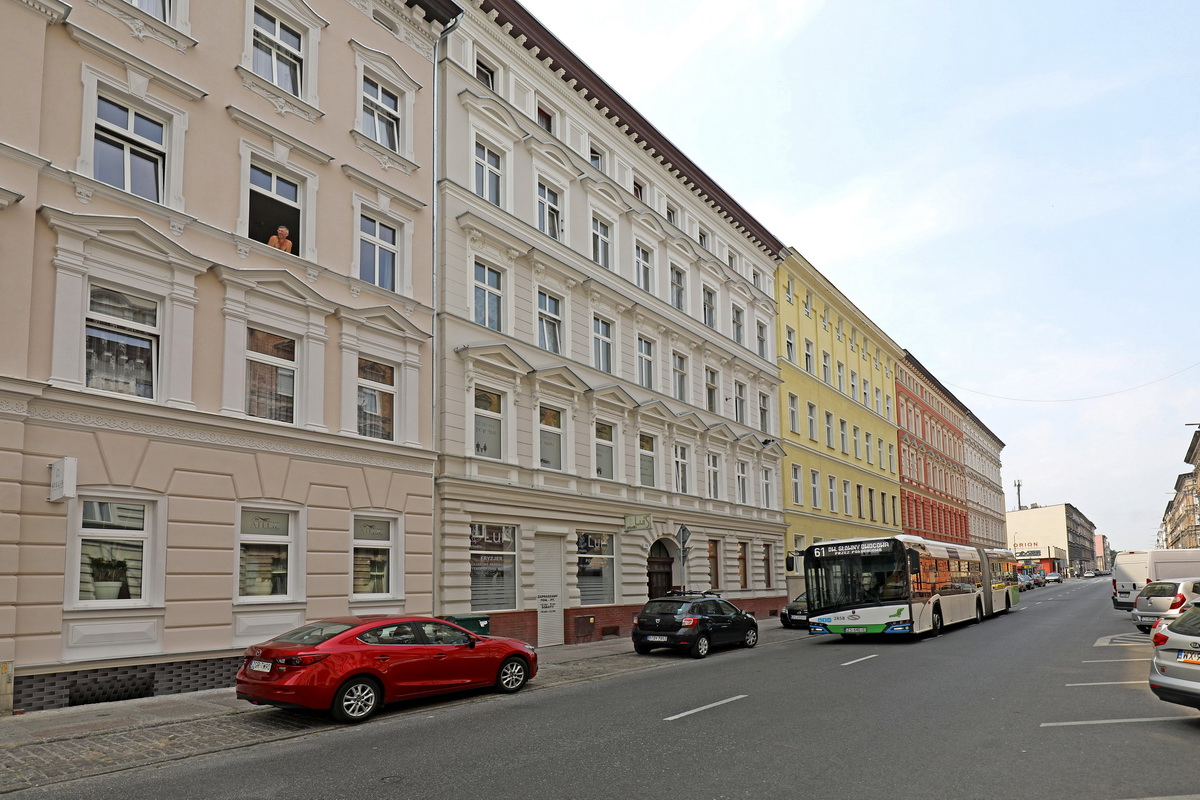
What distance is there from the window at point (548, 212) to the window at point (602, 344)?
2896 mm

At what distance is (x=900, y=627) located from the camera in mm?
22766

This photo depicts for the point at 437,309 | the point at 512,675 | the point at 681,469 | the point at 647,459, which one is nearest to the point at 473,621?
the point at 512,675

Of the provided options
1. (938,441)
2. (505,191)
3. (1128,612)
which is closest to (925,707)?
(505,191)

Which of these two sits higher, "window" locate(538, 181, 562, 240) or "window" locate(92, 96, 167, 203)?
"window" locate(538, 181, 562, 240)

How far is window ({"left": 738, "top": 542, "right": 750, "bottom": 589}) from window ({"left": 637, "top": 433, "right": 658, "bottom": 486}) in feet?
24.1

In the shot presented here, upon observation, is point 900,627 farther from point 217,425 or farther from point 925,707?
point 217,425

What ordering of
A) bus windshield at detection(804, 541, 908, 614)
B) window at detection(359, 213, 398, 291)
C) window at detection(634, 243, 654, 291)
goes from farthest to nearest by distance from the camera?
window at detection(634, 243, 654, 291) < bus windshield at detection(804, 541, 908, 614) < window at detection(359, 213, 398, 291)

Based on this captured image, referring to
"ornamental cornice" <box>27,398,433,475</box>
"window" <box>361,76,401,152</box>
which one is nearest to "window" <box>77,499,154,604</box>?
"ornamental cornice" <box>27,398,433,475</box>

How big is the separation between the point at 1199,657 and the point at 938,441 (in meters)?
64.9

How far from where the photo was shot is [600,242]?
28344 millimetres

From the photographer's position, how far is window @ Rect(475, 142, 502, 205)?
23.2 metres

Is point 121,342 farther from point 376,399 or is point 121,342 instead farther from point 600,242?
point 600,242

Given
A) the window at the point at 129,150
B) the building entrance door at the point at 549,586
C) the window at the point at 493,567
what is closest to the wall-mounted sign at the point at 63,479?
the window at the point at 129,150

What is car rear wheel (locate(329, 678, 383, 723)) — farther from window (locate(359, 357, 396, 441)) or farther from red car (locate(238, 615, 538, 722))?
window (locate(359, 357, 396, 441))
